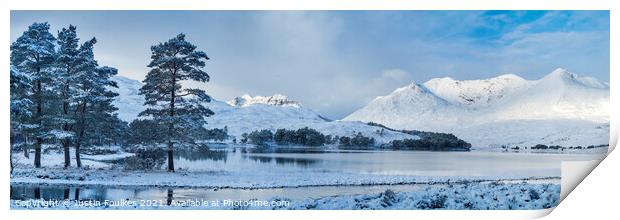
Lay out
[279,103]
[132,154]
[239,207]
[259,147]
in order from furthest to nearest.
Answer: [259,147]
[132,154]
[279,103]
[239,207]

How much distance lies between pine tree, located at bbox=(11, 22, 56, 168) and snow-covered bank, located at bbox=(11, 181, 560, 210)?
4.57 metres

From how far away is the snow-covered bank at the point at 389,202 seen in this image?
59.6 feet

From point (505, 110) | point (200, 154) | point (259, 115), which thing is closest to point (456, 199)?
point (505, 110)

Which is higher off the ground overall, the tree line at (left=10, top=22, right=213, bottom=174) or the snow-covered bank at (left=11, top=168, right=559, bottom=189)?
the tree line at (left=10, top=22, right=213, bottom=174)

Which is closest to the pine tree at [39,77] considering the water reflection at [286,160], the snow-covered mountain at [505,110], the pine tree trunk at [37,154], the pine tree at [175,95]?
the pine tree trunk at [37,154]

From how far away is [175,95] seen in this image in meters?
23.6

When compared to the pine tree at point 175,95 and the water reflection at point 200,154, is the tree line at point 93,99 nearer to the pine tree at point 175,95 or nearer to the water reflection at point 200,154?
the pine tree at point 175,95

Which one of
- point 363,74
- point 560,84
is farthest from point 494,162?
point 363,74

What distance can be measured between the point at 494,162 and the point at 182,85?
12.1 metres

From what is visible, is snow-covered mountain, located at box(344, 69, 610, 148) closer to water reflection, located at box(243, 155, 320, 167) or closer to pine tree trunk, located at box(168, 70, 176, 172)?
water reflection, located at box(243, 155, 320, 167)

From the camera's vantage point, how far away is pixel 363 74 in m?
21.3

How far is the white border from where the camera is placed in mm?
18000

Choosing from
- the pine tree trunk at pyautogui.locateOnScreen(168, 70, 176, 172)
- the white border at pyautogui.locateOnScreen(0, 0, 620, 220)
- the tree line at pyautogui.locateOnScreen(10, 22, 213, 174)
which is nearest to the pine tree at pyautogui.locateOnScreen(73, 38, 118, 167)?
the tree line at pyautogui.locateOnScreen(10, 22, 213, 174)

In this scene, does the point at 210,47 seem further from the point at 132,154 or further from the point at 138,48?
the point at 132,154
